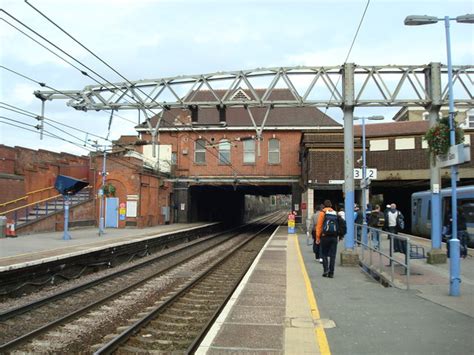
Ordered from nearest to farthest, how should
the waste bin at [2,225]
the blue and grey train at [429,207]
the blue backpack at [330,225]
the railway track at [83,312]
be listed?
1. the railway track at [83,312]
2. the blue backpack at [330,225]
3. the blue and grey train at [429,207]
4. the waste bin at [2,225]

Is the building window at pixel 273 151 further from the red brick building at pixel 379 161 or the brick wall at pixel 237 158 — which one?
the red brick building at pixel 379 161

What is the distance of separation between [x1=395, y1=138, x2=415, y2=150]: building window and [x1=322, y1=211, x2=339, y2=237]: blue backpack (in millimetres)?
26062

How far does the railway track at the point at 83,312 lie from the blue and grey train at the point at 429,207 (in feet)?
39.9

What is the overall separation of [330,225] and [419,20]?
195 inches

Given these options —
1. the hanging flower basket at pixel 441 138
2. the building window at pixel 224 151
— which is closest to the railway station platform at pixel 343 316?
the hanging flower basket at pixel 441 138

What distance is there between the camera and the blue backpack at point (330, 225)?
1158cm

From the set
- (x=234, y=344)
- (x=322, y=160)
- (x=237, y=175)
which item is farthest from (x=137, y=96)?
(x=237, y=175)

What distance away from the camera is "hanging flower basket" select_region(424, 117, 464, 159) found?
10.2 metres

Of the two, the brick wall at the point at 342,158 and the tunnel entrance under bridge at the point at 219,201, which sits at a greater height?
the brick wall at the point at 342,158

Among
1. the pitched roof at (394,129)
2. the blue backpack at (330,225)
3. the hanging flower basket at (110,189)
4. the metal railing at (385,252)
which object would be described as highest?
the pitched roof at (394,129)

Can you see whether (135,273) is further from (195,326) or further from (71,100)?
(195,326)

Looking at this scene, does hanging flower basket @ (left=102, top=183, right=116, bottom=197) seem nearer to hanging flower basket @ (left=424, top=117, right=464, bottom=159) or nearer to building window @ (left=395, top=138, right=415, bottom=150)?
building window @ (left=395, top=138, right=415, bottom=150)

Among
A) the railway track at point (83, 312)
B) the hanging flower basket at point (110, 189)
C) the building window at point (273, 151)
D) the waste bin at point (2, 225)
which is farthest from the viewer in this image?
the building window at point (273, 151)

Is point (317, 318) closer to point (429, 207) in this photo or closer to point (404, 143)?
point (429, 207)
